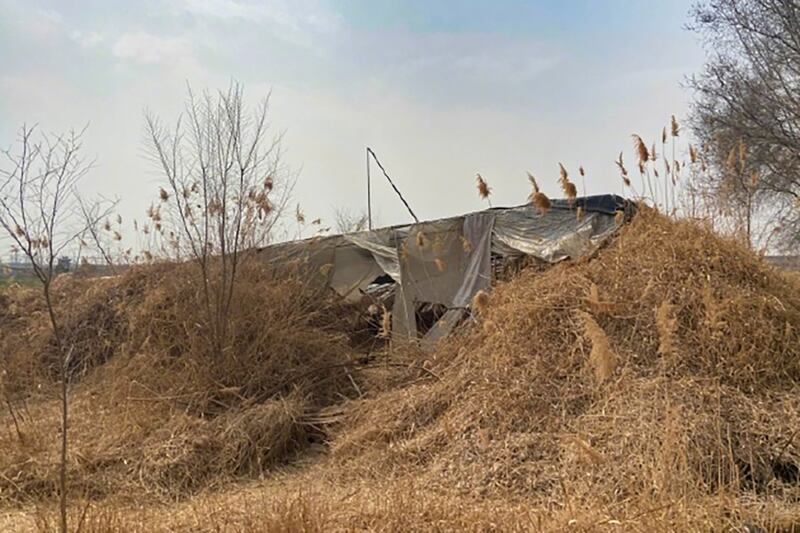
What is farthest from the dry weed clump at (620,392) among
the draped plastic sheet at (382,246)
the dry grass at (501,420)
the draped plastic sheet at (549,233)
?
the draped plastic sheet at (382,246)

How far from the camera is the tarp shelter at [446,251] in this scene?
6648 mm

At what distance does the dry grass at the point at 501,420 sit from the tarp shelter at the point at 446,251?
1.72ft

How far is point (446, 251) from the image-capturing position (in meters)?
7.73

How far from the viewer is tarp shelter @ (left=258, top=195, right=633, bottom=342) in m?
6.65

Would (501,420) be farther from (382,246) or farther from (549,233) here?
(382,246)

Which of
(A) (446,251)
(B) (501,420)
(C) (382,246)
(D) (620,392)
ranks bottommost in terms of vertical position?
(B) (501,420)

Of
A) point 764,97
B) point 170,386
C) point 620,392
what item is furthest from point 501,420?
point 764,97

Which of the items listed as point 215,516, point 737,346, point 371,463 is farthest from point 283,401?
point 737,346

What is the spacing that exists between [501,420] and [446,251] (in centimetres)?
343

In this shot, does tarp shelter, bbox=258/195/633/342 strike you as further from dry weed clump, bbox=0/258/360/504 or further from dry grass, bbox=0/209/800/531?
dry weed clump, bbox=0/258/360/504

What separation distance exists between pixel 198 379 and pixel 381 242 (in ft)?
11.3

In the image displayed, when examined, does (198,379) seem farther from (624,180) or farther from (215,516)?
(624,180)

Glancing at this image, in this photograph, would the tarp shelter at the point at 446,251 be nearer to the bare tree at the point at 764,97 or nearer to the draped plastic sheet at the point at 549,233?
the draped plastic sheet at the point at 549,233

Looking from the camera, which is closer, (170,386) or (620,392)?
(620,392)
